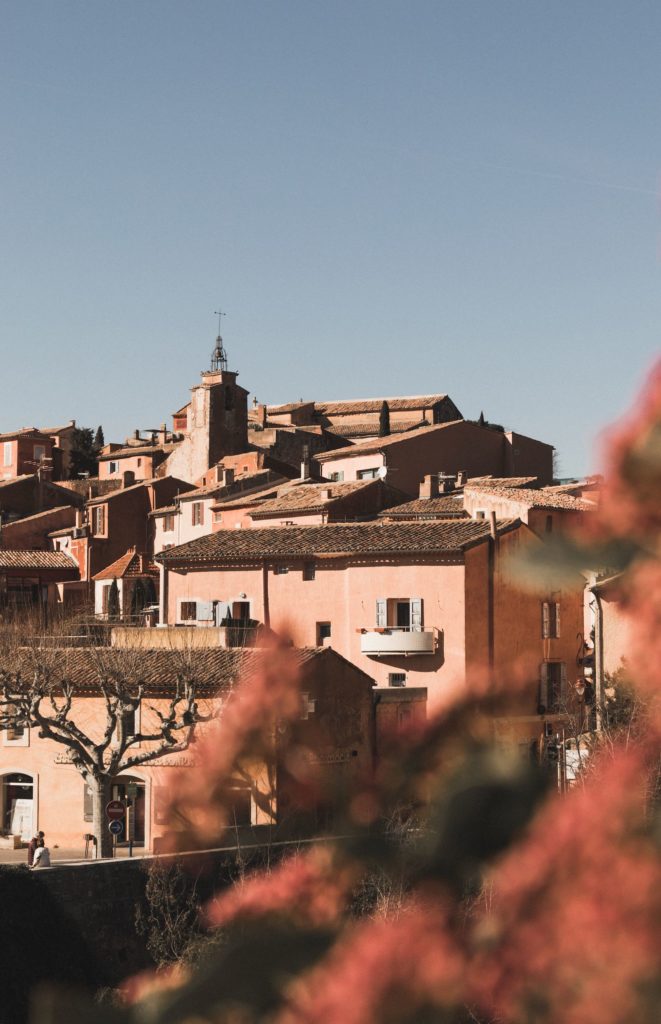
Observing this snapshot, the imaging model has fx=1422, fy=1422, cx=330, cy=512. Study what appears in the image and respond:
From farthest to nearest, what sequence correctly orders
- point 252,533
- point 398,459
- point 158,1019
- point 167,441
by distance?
point 167,441
point 398,459
point 252,533
point 158,1019

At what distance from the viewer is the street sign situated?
77.3 ft

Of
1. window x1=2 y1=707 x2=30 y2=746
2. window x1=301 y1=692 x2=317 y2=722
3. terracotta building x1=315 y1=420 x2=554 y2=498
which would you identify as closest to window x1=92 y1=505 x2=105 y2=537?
terracotta building x1=315 y1=420 x2=554 y2=498

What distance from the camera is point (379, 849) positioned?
5.26 feet

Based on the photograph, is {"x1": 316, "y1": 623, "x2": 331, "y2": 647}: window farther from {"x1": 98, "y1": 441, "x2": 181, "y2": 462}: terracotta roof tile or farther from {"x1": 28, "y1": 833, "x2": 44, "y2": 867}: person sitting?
{"x1": 98, "y1": 441, "x2": 181, "y2": 462}: terracotta roof tile

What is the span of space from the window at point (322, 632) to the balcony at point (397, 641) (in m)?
1.43

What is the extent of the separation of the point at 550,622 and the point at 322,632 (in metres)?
5.26

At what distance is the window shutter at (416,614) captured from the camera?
30.9 metres

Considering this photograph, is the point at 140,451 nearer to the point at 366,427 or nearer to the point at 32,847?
the point at 366,427

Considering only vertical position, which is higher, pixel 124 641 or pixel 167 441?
pixel 167 441

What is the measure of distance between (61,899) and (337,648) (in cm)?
1142

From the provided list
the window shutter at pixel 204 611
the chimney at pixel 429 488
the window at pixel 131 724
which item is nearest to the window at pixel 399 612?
the window shutter at pixel 204 611

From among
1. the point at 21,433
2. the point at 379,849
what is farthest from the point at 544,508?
the point at 21,433

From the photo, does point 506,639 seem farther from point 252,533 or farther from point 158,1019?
point 158,1019

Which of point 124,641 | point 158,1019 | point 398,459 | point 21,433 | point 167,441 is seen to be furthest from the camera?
point 167,441
